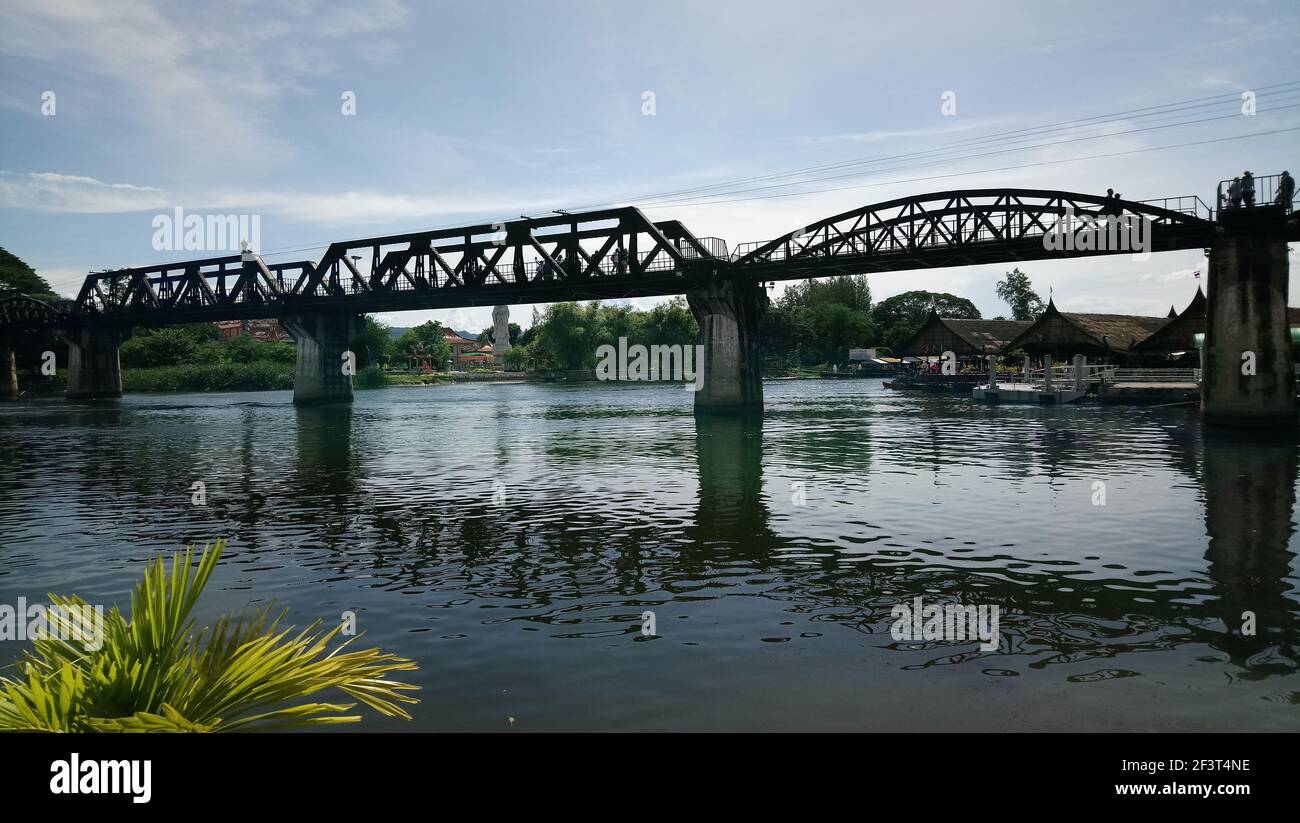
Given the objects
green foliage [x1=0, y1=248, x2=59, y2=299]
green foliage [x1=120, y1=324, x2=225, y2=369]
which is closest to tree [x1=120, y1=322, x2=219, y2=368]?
green foliage [x1=120, y1=324, x2=225, y2=369]

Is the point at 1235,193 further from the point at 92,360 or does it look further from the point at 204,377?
the point at 204,377

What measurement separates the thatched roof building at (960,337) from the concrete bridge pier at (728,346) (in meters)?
58.5

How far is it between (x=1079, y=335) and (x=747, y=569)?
87091 mm

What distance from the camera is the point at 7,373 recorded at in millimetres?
141625

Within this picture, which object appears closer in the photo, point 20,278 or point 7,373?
point 7,373

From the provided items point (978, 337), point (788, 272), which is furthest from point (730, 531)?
point (978, 337)

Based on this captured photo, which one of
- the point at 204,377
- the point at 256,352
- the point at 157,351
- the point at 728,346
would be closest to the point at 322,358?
the point at 204,377

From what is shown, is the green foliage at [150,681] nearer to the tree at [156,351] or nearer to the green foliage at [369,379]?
the tree at [156,351]

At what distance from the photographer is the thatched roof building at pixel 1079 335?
293ft

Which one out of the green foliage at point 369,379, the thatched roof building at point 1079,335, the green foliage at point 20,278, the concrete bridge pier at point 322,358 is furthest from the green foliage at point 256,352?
the thatched roof building at point 1079,335

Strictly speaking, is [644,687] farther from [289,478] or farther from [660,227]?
[660,227]

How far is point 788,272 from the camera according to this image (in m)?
75.5

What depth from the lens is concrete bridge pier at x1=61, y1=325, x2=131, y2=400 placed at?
130000 millimetres
